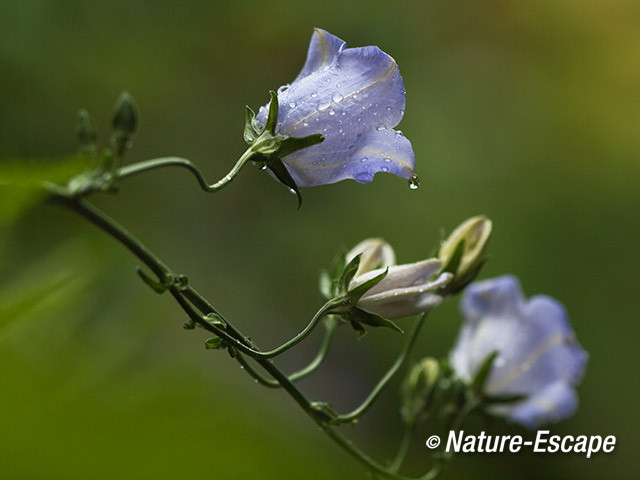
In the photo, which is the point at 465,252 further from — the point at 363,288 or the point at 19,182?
the point at 19,182

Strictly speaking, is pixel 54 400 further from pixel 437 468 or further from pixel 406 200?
pixel 406 200

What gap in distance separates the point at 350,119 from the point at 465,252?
20 centimetres

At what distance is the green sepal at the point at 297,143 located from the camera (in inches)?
17.2

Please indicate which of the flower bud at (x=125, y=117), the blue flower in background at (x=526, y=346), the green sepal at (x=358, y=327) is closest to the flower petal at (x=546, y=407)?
the blue flower in background at (x=526, y=346)

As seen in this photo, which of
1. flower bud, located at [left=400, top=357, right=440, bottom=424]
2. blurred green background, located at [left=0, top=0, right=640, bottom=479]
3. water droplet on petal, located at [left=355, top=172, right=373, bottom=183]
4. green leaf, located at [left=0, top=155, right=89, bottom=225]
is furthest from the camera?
blurred green background, located at [left=0, top=0, right=640, bottom=479]

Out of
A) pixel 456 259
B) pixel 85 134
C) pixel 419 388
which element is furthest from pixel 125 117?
pixel 419 388

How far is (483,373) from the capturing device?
69cm

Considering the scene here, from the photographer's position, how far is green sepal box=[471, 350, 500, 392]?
0.69 metres

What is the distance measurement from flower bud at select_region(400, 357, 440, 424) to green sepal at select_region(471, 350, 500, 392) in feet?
0.13

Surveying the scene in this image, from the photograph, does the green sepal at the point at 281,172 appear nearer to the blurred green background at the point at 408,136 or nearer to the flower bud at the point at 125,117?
the flower bud at the point at 125,117

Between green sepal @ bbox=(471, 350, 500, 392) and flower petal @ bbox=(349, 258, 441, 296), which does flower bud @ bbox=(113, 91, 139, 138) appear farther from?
green sepal @ bbox=(471, 350, 500, 392)

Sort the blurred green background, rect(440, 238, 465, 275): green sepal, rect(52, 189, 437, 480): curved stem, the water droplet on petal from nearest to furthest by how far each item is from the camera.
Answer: rect(52, 189, 437, 480): curved stem < the water droplet on petal < rect(440, 238, 465, 275): green sepal < the blurred green background

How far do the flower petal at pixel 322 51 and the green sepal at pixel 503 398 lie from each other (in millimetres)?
406

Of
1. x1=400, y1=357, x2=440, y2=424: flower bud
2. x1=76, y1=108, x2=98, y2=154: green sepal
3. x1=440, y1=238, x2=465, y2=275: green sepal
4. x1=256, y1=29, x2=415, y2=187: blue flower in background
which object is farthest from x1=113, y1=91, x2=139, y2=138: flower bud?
x1=400, y1=357, x2=440, y2=424: flower bud
